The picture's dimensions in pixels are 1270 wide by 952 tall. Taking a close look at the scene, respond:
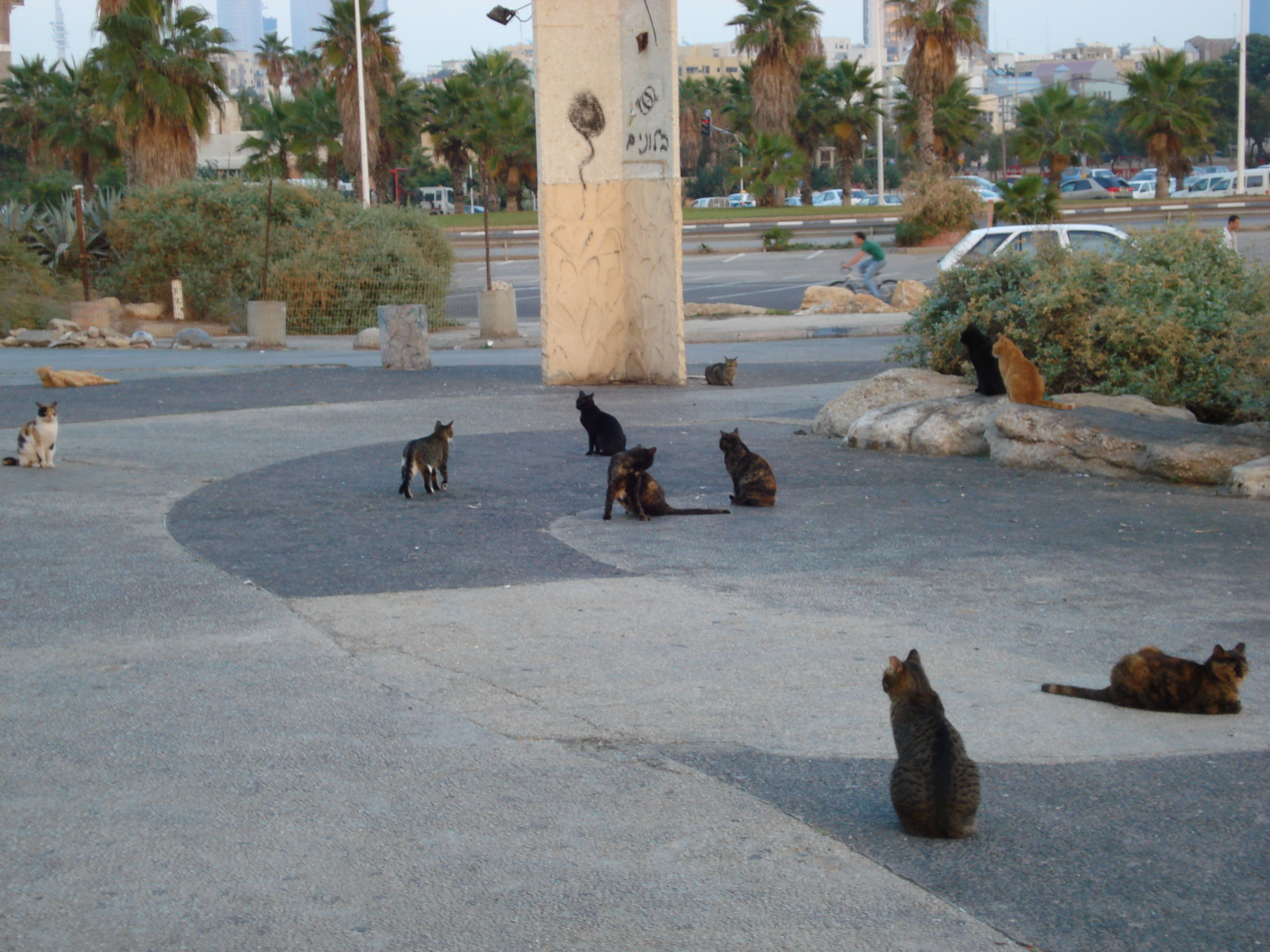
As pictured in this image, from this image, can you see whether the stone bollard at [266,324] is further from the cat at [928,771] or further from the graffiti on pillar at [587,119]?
the cat at [928,771]

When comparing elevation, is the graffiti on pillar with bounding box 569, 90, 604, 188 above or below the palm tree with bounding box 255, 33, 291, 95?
below

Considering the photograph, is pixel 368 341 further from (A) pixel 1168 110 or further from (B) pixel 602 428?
(A) pixel 1168 110

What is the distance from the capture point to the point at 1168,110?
51688 mm

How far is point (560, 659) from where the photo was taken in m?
5.14

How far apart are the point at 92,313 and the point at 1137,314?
20950 millimetres

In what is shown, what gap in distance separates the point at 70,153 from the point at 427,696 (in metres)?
55.5

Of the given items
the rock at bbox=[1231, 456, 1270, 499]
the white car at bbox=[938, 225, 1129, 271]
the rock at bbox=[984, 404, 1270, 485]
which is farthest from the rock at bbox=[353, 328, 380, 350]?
the rock at bbox=[1231, 456, 1270, 499]

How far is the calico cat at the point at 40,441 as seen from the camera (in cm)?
911

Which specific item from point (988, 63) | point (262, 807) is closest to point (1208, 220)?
point (262, 807)

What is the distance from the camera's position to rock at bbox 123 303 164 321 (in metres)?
25.9

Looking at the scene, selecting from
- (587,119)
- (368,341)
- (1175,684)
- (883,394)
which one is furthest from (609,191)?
(1175,684)

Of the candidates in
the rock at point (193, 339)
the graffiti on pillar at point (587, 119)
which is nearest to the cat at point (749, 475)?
the graffiti on pillar at point (587, 119)

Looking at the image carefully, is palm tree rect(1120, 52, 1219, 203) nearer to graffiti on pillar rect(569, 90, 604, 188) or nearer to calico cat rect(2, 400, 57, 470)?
graffiti on pillar rect(569, 90, 604, 188)

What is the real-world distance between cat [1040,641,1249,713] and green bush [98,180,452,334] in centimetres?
2130
